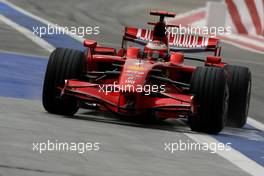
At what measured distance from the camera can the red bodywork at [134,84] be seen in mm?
12883

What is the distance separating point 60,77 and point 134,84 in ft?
3.07

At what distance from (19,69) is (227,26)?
14690 mm

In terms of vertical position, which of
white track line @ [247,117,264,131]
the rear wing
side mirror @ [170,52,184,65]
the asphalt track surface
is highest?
the rear wing

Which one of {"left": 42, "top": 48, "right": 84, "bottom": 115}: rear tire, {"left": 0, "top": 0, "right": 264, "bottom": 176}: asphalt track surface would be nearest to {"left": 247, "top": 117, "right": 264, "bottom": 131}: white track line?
{"left": 0, "top": 0, "right": 264, "bottom": 176}: asphalt track surface

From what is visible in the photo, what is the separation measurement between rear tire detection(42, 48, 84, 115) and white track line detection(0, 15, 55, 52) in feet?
31.7

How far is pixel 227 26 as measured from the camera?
106 ft

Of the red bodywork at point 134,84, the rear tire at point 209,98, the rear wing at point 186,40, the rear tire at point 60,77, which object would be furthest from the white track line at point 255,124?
the rear tire at point 60,77

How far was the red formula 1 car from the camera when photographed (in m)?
12.9

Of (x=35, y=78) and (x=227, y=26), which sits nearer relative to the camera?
(x=35, y=78)

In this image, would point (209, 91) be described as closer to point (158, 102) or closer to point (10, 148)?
point (158, 102)

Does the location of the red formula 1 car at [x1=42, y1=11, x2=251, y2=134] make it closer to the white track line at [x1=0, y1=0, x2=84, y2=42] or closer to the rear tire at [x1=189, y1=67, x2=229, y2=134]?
the rear tire at [x1=189, y1=67, x2=229, y2=134]

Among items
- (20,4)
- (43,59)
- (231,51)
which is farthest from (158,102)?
(20,4)

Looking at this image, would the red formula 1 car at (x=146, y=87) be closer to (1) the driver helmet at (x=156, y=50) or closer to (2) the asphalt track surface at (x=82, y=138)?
(1) the driver helmet at (x=156, y=50)

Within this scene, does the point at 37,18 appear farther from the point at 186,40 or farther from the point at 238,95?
the point at 238,95
